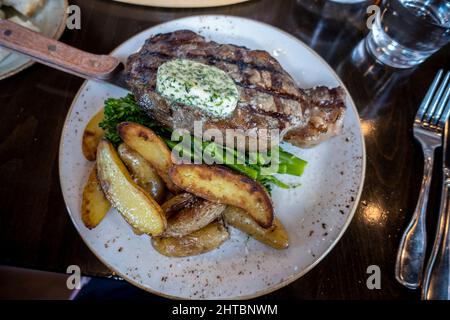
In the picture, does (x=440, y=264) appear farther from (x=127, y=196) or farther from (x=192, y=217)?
(x=127, y=196)

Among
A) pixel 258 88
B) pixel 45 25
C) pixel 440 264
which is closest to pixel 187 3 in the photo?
pixel 45 25

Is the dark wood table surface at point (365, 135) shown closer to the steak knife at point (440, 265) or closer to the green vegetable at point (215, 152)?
the steak knife at point (440, 265)

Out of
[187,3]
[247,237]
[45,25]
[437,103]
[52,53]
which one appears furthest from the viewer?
[187,3]

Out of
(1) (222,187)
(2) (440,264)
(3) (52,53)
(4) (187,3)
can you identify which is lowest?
(2) (440,264)

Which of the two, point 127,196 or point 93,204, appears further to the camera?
point 93,204

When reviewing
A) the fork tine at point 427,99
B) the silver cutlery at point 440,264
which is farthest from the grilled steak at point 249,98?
the silver cutlery at point 440,264
